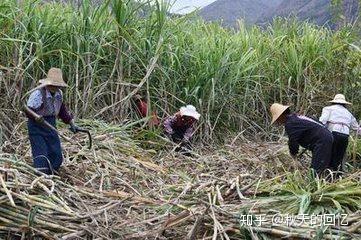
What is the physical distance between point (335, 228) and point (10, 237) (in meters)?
1.60

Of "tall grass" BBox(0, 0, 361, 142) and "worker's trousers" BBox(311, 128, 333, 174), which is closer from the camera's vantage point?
"worker's trousers" BBox(311, 128, 333, 174)

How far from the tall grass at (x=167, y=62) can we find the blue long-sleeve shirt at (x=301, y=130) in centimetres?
150

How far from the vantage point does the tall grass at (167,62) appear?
5824mm

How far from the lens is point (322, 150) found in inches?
196

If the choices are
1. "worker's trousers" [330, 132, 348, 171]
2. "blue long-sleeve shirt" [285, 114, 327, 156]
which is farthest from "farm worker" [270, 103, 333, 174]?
"worker's trousers" [330, 132, 348, 171]

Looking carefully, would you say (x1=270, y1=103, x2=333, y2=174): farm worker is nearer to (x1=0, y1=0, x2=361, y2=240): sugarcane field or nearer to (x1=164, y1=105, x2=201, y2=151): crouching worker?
(x1=0, y1=0, x2=361, y2=240): sugarcane field

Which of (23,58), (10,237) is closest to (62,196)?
(10,237)

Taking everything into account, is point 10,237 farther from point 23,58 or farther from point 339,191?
point 23,58

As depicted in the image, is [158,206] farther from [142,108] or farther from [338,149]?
[142,108]

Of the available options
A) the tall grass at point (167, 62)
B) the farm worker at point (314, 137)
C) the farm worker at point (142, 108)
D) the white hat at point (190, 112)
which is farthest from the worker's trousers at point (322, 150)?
the farm worker at point (142, 108)

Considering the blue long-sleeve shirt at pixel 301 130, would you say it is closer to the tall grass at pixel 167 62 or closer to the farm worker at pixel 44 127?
the tall grass at pixel 167 62

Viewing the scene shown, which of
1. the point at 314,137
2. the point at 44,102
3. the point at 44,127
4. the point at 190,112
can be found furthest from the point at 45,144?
the point at 314,137

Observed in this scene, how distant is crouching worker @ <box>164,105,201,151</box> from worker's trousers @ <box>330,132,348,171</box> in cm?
143

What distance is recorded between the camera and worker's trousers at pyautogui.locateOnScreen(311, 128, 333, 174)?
4980mm
